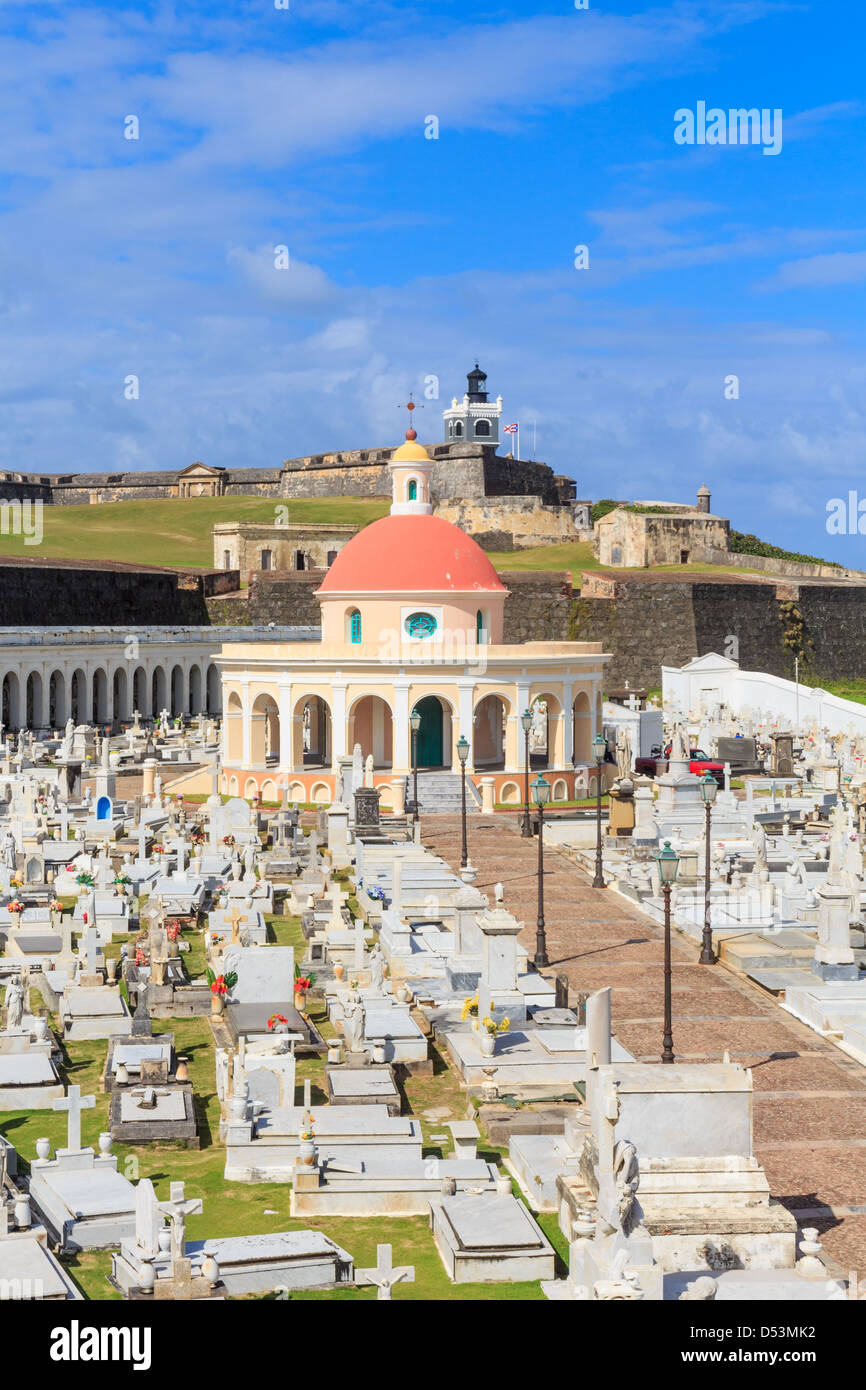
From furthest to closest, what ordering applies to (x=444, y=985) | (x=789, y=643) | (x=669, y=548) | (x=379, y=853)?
1. (x=669, y=548)
2. (x=789, y=643)
3. (x=379, y=853)
4. (x=444, y=985)

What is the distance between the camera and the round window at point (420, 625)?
3975 centimetres

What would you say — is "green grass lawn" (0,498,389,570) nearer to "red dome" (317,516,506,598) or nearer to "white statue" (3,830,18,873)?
"red dome" (317,516,506,598)

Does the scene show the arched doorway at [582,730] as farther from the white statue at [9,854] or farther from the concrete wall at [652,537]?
the concrete wall at [652,537]

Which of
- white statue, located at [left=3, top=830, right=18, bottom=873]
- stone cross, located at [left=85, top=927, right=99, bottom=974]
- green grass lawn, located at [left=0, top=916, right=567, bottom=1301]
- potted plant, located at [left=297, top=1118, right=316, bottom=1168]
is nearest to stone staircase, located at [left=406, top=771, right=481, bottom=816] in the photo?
white statue, located at [left=3, top=830, right=18, bottom=873]

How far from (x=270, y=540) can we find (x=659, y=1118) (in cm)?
7403

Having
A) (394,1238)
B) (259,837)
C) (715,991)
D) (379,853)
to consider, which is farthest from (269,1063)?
(259,837)

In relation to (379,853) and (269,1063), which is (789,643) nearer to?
(379,853)

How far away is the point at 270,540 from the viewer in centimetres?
8356

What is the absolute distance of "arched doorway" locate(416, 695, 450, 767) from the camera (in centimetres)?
4047

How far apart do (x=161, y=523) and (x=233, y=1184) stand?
88110mm

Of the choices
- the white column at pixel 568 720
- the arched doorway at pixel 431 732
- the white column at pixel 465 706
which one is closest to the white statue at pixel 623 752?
the white column at pixel 568 720

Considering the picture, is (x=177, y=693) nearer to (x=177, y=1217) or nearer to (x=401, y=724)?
(x=401, y=724)

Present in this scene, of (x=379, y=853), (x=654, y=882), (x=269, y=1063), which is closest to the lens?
(x=269, y=1063)

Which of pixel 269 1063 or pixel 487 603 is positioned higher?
pixel 487 603
